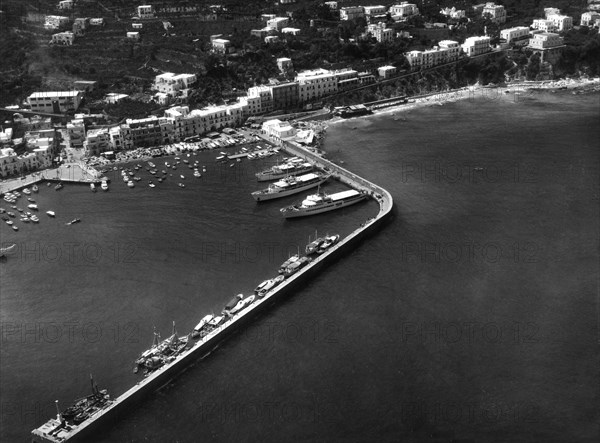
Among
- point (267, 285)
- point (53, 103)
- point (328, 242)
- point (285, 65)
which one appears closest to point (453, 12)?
point (285, 65)

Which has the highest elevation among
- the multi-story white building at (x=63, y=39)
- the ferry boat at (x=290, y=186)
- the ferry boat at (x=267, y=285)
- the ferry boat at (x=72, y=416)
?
the multi-story white building at (x=63, y=39)

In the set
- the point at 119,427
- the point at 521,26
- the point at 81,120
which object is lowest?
the point at 119,427

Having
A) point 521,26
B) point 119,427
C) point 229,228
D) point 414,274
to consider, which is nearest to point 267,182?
point 229,228

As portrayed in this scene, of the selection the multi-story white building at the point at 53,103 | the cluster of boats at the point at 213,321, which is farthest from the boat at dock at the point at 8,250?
the multi-story white building at the point at 53,103

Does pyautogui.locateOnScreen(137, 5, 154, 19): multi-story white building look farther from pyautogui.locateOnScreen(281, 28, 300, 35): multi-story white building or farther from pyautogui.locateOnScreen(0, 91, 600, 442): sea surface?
pyautogui.locateOnScreen(0, 91, 600, 442): sea surface

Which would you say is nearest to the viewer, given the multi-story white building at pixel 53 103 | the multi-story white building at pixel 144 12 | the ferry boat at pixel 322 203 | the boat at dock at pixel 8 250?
the boat at dock at pixel 8 250

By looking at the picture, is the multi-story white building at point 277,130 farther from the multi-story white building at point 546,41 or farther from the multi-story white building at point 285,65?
the multi-story white building at point 546,41

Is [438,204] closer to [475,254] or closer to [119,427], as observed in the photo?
[475,254]
